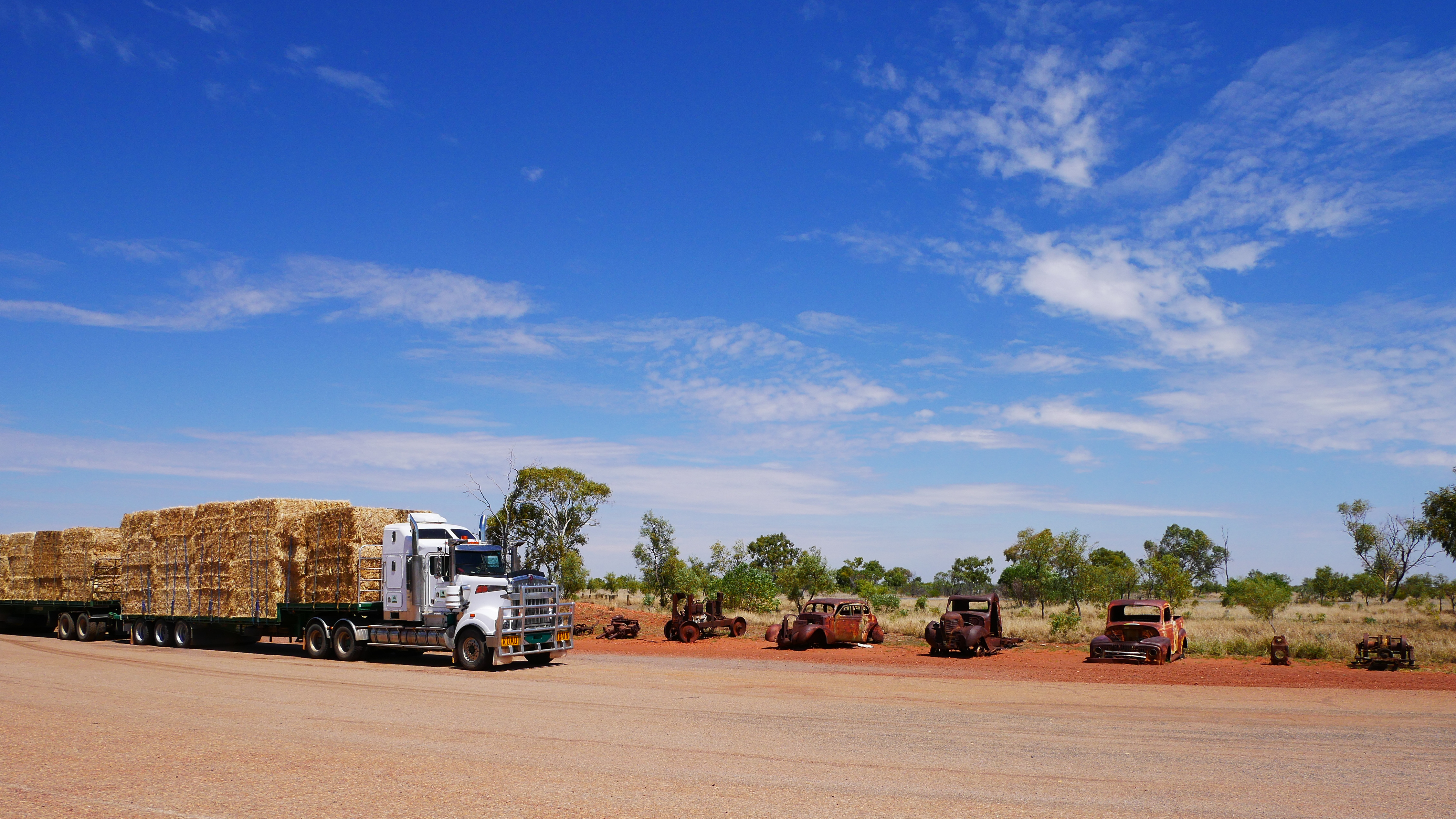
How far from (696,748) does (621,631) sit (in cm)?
2205

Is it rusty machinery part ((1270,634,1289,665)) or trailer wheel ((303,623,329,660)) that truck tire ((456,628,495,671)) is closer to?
trailer wheel ((303,623,329,660))

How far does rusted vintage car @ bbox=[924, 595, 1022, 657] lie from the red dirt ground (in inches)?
13.7

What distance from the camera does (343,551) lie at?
24.1m

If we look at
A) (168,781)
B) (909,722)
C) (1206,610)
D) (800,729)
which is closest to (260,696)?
(168,781)

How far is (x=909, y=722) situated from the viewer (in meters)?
13.8

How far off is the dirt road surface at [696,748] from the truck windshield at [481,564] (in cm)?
346

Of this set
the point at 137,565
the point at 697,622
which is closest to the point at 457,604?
the point at 697,622

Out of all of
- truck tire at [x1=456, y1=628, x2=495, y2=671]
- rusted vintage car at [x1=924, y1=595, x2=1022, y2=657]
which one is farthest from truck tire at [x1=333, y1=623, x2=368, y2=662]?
rusted vintage car at [x1=924, y1=595, x2=1022, y2=657]

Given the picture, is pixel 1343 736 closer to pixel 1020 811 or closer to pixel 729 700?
pixel 1020 811

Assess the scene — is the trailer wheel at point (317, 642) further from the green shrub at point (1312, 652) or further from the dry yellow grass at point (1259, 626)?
the green shrub at point (1312, 652)

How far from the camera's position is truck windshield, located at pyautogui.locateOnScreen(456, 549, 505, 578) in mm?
22422

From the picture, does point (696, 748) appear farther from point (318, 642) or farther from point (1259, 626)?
point (1259, 626)

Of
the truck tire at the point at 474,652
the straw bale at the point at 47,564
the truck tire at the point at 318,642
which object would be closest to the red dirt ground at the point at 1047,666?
the truck tire at the point at 474,652

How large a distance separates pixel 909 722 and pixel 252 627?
20.9 meters
